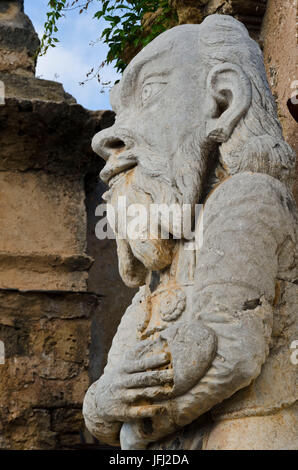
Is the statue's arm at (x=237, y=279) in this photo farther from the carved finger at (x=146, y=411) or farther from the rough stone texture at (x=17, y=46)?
the rough stone texture at (x=17, y=46)

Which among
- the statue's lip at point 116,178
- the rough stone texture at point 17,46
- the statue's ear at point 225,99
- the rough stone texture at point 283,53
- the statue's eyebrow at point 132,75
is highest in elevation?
the rough stone texture at point 17,46

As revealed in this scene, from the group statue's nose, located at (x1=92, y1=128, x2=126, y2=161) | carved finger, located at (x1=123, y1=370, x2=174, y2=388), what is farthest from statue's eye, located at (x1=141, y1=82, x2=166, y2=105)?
carved finger, located at (x1=123, y1=370, x2=174, y2=388)

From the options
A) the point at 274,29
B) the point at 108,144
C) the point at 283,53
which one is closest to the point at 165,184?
the point at 108,144

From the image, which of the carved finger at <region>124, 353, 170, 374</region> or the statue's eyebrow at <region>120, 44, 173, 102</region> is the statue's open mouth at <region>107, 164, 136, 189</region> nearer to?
the statue's eyebrow at <region>120, 44, 173, 102</region>

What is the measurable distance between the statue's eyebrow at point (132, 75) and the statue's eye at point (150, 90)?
74mm

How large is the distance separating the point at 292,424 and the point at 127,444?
59 centimetres

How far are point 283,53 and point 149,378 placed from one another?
2213 mm

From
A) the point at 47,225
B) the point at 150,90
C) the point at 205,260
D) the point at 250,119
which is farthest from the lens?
the point at 47,225

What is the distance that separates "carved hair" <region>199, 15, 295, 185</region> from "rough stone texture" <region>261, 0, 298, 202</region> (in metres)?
0.92

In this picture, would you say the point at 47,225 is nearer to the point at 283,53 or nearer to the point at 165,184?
the point at 283,53

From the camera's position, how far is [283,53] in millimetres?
4805

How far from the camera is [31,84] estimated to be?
573 cm

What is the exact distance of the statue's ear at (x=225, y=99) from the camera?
11.5ft

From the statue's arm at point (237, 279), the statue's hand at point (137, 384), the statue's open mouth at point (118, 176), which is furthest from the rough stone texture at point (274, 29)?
the statue's hand at point (137, 384)
